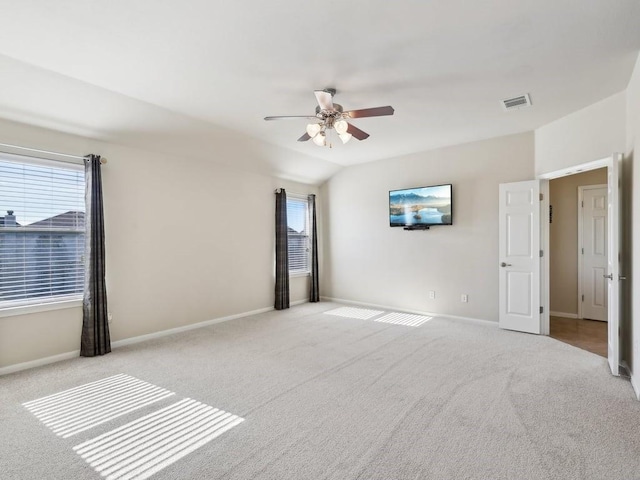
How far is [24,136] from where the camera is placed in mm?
3486

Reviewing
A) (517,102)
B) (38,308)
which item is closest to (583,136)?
(517,102)

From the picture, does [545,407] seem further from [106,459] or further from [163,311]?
[163,311]

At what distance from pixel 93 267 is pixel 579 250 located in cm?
701

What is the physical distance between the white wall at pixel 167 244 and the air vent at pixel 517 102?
3.45 metres

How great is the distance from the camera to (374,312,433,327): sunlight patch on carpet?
515 centimetres

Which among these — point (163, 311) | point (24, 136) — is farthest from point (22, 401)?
point (24, 136)

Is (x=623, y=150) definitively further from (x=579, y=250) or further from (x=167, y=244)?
(x=167, y=244)

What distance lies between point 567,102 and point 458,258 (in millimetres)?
2496

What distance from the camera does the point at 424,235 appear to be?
5703 mm

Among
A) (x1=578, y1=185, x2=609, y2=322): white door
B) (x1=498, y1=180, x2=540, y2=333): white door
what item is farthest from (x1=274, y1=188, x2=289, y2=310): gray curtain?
(x1=578, y1=185, x2=609, y2=322): white door

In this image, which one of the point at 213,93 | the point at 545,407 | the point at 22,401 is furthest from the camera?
the point at 213,93

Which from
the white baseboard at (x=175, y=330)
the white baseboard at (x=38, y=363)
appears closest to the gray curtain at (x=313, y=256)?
the white baseboard at (x=175, y=330)

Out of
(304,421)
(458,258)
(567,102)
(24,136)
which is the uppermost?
(567,102)

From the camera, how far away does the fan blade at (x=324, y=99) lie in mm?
2894
